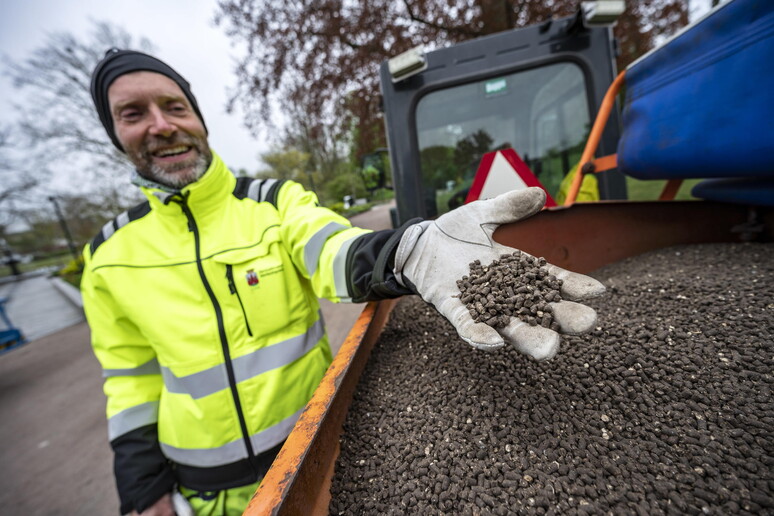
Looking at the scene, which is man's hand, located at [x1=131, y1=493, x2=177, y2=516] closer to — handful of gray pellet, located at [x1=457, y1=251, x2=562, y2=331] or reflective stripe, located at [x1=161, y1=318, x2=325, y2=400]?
reflective stripe, located at [x1=161, y1=318, x2=325, y2=400]

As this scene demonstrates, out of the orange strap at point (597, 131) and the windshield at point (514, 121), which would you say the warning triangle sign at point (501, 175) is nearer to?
the orange strap at point (597, 131)

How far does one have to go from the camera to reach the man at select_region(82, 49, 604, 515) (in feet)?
4.50

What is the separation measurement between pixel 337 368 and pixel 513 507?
0.65 m

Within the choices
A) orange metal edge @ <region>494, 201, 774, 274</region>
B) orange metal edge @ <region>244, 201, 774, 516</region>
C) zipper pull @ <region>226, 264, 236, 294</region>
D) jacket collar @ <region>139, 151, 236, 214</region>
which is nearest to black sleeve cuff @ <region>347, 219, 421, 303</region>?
orange metal edge @ <region>244, 201, 774, 516</region>

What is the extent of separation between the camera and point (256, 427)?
1409mm

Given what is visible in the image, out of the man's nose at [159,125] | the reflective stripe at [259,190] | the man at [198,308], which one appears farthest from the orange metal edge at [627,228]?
the man's nose at [159,125]

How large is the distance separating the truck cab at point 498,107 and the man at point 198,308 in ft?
5.61

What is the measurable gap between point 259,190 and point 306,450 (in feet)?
4.12

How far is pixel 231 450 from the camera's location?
1411mm

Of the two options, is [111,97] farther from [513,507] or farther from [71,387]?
[71,387]

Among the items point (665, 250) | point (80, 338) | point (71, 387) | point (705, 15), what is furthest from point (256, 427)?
point (80, 338)

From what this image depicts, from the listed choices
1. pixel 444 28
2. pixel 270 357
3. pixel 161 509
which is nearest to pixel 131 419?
pixel 161 509

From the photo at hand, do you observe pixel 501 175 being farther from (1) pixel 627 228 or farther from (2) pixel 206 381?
(2) pixel 206 381

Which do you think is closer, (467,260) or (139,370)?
(467,260)
